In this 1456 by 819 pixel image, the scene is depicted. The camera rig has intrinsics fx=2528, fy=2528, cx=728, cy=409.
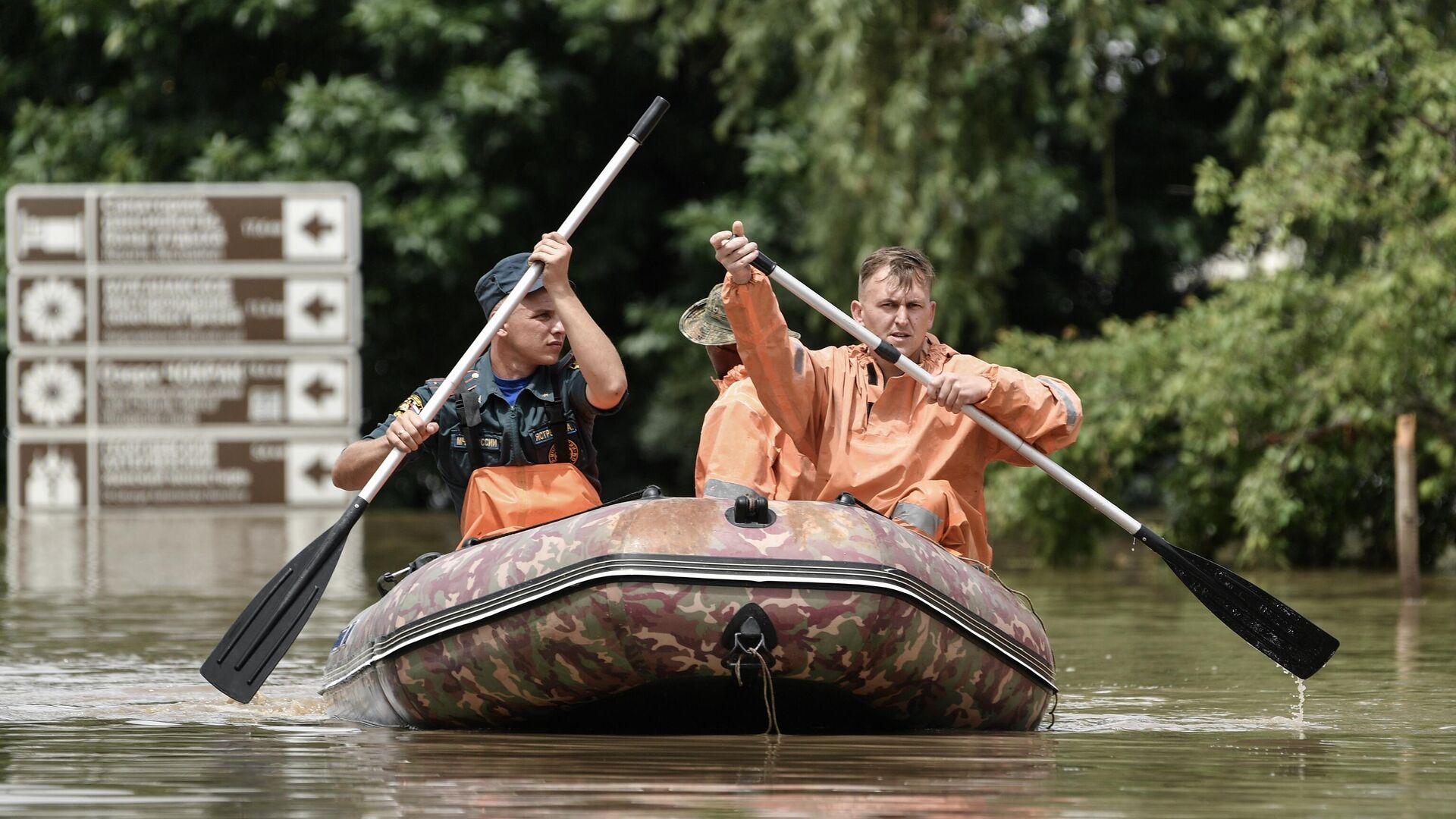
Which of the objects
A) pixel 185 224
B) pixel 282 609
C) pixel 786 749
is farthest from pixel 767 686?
pixel 185 224

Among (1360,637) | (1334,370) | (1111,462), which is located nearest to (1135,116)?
(1111,462)

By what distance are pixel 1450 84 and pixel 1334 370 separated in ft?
5.19

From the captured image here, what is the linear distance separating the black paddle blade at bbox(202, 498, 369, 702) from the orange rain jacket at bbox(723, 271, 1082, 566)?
1.28 metres

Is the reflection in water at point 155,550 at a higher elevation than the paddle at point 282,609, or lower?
higher

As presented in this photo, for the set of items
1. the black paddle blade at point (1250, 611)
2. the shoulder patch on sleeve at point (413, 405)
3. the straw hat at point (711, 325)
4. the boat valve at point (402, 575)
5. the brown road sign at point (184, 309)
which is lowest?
the black paddle blade at point (1250, 611)

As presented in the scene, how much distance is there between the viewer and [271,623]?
7074 mm

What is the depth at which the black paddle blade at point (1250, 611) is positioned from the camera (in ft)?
23.7

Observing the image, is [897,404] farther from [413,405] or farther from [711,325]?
[413,405]

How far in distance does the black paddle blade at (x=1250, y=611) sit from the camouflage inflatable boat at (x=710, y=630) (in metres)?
0.84

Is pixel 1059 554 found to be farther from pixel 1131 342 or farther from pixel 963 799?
pixel 963 799

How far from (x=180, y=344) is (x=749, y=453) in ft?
47.0

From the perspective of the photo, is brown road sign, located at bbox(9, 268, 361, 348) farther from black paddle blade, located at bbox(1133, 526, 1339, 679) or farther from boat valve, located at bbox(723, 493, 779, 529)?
boat valve, located at bbox(723, 493, 779, 529)

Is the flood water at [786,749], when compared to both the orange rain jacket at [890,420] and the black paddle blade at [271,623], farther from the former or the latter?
the orange rain jacket at [890,420]

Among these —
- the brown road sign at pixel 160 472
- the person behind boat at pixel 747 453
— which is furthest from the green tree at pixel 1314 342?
the brown road sign at pixel 160 472
